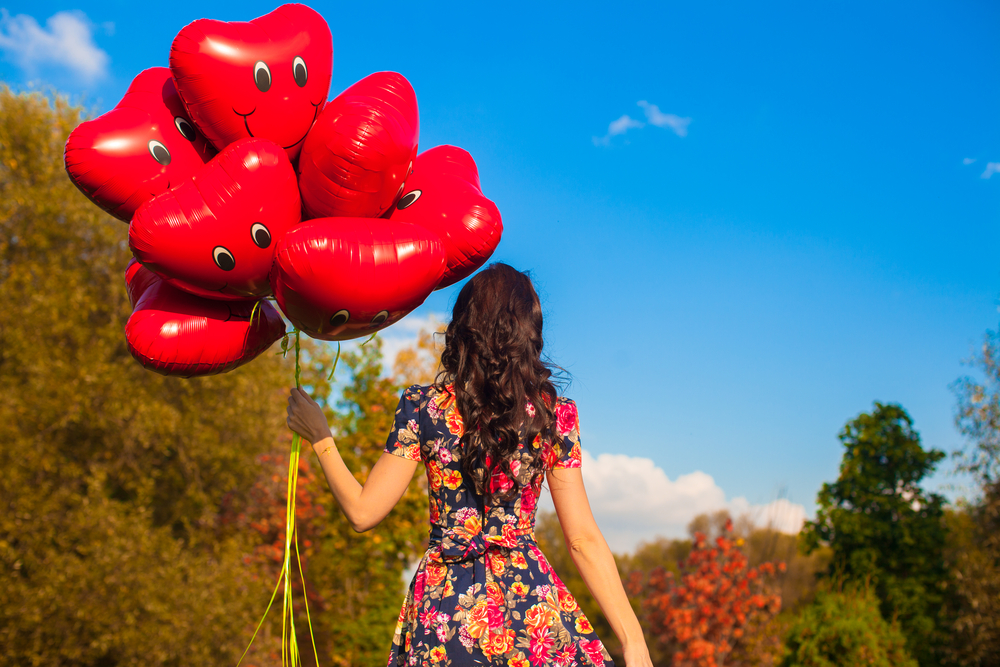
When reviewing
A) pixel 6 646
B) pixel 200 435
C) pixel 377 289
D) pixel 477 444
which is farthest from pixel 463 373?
pixel 200 435

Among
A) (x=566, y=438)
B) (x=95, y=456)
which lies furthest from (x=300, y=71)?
(x=95, y=456)

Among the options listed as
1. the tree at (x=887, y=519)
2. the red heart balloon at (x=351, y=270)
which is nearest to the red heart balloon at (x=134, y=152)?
the red heart balloon at (x=351, y=270)

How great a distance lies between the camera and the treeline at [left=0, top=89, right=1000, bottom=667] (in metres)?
7.38

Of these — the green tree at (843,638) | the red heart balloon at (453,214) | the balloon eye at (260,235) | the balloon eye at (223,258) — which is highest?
the red heart balloon at (453,214)

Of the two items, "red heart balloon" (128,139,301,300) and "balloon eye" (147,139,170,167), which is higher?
"balloon eye" (147,139,170,167)

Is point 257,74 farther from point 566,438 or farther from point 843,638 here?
point 843,638

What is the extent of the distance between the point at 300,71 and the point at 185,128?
1.57 ft

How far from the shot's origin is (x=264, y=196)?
211cm

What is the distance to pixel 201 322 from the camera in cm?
231

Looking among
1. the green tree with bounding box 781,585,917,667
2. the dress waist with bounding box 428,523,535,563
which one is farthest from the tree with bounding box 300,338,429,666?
the dress waist with bounding box 428,523,535,563

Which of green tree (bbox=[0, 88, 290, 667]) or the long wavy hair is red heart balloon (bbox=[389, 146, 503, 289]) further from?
green tree (bbox=[0, 88, 290, 667])

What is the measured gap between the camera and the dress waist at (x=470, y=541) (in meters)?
1.88

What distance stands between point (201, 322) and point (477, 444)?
43.3 inches

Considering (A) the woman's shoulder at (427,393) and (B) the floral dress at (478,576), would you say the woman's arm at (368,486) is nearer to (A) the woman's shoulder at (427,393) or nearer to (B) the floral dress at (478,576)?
(B) the floral dress at (478,576)
